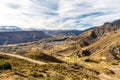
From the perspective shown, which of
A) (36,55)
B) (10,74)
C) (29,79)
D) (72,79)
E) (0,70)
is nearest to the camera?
(29,79)

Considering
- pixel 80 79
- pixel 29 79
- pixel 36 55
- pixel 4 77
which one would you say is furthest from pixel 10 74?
pixel 36 55

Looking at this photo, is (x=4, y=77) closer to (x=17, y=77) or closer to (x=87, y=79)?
(x=17, y=77)

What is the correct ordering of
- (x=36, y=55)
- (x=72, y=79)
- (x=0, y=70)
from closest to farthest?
(x=0, y=70), (x=72, y=79), (x=36, y=55)

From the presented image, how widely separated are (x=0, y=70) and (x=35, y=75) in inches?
293

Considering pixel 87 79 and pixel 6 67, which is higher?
pixel 6 67

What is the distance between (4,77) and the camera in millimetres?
44781

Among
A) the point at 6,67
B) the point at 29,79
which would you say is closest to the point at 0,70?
the point at 6,67

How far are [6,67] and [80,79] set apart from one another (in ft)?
58.8

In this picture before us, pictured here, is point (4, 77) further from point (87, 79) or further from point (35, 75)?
point (87, 79)

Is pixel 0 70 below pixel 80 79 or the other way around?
the other way around

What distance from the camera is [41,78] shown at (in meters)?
49.6

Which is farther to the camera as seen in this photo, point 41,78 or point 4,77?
point 41,78

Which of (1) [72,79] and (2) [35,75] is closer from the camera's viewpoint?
(2) [35,75]

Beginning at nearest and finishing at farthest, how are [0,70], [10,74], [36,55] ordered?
1. [10,74]
2. [0,70]
3. [36,55]
